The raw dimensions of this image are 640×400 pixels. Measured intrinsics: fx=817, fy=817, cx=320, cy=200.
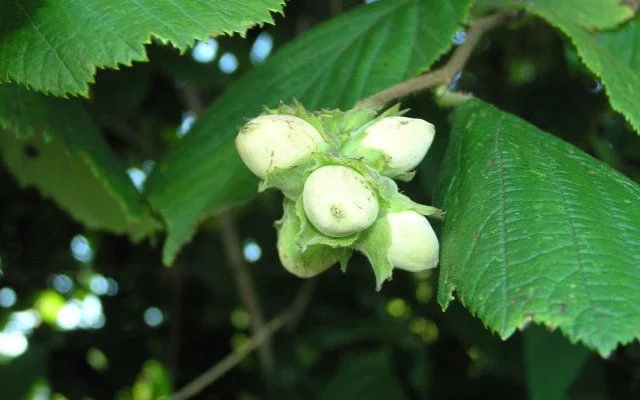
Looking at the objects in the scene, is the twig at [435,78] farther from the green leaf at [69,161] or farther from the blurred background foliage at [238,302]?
the blurred background foliage at [238,302]

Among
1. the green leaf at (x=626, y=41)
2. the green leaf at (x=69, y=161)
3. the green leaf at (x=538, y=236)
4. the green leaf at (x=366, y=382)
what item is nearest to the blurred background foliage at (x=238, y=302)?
the green leaf at (x=366, y=382)

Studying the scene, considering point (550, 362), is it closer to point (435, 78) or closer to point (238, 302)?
point (435, 78)

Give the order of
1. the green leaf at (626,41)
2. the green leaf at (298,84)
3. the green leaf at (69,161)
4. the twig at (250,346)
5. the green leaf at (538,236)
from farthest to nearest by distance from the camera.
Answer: the twig at (250,346) → the green leaf at (626,41) → the green leaf at (298,84) → the green leaf at (69,161) → the green leaf at (538,236)

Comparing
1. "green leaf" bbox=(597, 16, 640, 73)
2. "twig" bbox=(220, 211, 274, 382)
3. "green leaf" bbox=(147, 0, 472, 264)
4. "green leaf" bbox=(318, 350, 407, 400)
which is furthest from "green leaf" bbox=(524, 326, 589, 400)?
"twig" bbox=(220, 211, 274, 382)

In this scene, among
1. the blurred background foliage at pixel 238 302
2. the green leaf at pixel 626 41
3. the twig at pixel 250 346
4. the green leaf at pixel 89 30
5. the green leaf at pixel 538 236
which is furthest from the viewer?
the blurred background foliage at pixel 238 302

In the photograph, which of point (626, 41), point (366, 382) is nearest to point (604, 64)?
point (626, 41)

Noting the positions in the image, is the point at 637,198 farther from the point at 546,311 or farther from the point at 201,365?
the point at 201,365
